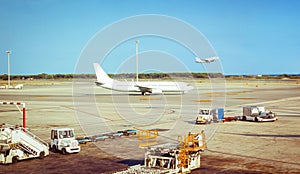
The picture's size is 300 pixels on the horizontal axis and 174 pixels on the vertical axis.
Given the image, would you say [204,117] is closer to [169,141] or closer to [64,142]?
[169,141]

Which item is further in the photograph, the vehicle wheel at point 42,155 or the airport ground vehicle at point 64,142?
the airport ground vehicle at point 64,142

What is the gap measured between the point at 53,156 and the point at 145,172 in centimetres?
847

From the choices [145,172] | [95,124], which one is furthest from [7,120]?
[145,172]

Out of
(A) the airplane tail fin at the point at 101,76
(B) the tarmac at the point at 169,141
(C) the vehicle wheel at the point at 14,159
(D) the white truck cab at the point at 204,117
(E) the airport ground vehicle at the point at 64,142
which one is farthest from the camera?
(A) the airplane tail fin at the point at 101,76

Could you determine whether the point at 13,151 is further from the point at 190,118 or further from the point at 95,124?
the point at 190,118

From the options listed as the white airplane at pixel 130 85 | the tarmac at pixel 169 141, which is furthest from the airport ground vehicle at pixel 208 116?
the white airplane at pixel 130 85

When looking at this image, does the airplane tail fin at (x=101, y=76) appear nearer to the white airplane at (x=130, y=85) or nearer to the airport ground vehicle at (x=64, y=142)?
the white airplane at (x=130, y=85)

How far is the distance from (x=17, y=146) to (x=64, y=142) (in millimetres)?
3166

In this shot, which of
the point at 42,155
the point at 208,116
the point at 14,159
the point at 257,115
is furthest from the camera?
the point at 257,115

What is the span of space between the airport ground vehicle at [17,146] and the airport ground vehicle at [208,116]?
62.8 ft

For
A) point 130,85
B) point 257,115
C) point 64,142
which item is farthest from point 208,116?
point 130,85

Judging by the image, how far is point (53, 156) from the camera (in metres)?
23.5

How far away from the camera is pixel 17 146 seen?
2234 cm

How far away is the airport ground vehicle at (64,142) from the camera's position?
24.1 metres
